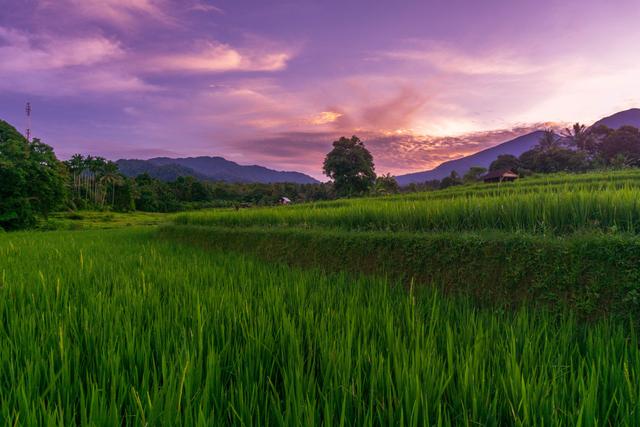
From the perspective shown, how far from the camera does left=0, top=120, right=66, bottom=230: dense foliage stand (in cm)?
1697

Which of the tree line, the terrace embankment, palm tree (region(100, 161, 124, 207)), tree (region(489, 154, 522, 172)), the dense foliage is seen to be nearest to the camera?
the terrace embankment

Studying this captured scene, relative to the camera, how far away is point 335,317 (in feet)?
6.84

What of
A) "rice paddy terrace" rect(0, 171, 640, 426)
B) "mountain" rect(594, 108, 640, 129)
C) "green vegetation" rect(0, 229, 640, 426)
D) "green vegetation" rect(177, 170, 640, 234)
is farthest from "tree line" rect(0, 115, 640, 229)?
"mountain" rect(594, 108, 640, 129)

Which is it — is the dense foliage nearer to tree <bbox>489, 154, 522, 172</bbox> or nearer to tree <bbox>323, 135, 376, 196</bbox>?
tree <bbox>323, 135, 376, 196</bbox>

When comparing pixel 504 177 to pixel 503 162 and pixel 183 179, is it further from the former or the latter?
pixel 183 179

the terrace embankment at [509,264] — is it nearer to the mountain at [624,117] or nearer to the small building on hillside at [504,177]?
the small building on hillside at [504,177]

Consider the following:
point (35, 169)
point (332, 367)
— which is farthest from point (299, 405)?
point (35, 169)

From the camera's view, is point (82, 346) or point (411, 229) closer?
point (82, 346)

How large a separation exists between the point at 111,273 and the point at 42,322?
196 cm

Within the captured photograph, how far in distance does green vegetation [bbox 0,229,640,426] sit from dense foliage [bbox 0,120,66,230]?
64.2 feet

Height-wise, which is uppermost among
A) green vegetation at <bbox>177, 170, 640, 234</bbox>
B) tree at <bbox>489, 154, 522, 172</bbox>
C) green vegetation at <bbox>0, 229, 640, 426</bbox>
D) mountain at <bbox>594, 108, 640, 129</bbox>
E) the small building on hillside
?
mountain at <bbox>594, 108, 640, 129</bbox>

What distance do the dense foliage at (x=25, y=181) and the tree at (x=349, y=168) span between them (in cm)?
2534

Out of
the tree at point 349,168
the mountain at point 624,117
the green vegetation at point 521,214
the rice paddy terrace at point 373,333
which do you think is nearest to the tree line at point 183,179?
the tree at point 349,168

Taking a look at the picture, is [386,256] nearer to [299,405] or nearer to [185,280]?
[185,280]
